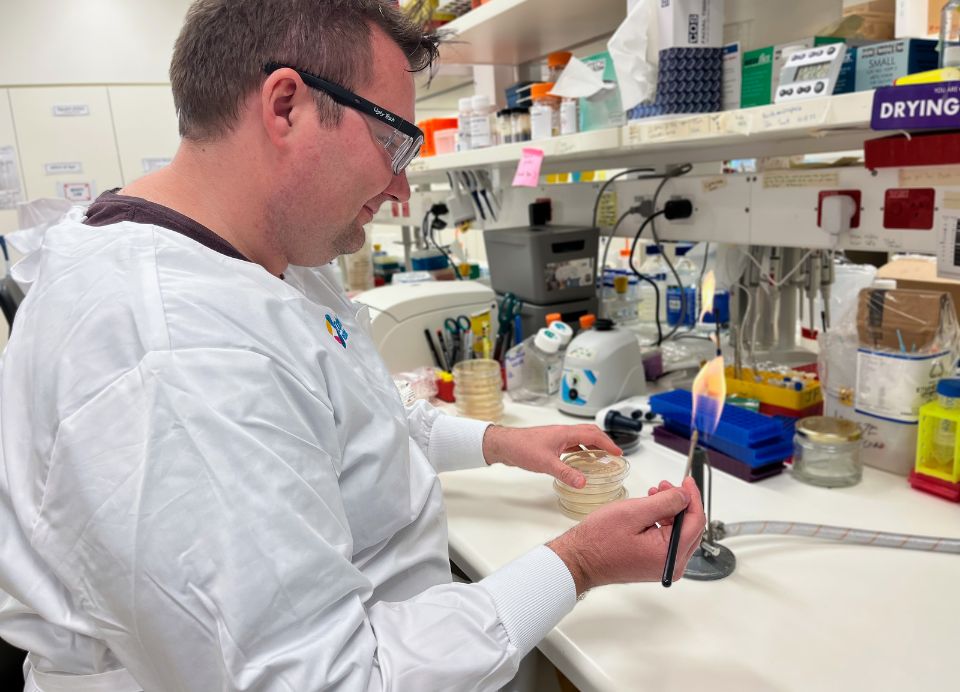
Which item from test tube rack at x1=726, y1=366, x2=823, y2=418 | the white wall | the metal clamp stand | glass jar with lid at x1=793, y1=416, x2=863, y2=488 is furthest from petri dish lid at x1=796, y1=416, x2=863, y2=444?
the white wall

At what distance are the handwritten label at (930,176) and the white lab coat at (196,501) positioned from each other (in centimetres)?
99

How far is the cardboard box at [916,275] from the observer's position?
167 centimetres

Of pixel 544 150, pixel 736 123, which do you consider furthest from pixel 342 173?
pixel 544 150

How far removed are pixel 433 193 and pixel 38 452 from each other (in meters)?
2.73

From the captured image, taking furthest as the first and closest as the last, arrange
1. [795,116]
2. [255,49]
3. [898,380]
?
[898,380] < [795,116] < [255,49]

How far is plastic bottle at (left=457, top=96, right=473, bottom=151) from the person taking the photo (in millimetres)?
2010

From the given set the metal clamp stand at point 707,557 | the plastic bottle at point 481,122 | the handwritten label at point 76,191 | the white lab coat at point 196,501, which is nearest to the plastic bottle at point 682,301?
the plastic bottle at point 481,122

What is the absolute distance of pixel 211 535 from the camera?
58 centimetres

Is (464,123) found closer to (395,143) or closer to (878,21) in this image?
(878,21)

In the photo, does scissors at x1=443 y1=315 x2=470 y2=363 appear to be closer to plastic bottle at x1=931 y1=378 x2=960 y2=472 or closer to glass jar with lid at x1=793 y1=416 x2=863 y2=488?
glass jar with lid at x1=793 y1=416 x2=863 y2=488

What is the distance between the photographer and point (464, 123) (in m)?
2.07

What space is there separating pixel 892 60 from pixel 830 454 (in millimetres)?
649

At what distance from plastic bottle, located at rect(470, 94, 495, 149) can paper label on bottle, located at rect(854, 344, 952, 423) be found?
1194mm

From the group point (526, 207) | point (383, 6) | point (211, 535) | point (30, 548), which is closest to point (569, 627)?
point (211, 535)
